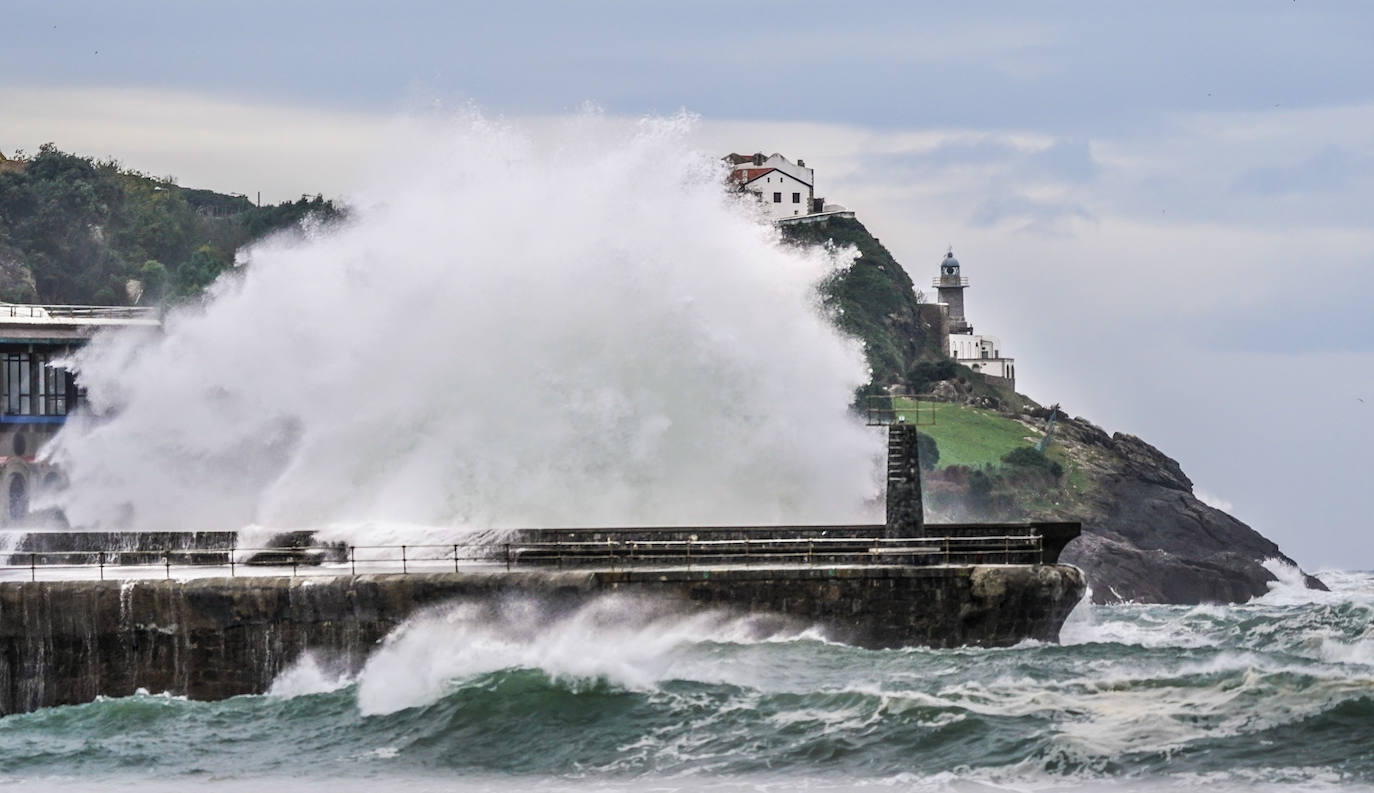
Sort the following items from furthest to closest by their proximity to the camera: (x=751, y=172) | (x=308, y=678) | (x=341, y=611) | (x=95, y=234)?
1. (x=751, y=172)
2. (x=95, y=234)
3. (x=341, y=611)
4. (x=308, y=678)

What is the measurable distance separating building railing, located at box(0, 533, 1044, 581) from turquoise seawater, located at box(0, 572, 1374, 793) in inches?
54.9

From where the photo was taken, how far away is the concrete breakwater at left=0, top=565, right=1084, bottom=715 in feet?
92.0

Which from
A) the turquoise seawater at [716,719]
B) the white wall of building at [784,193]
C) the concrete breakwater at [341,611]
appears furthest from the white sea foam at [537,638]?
the white wall of building at [784,193]

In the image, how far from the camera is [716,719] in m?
24.9

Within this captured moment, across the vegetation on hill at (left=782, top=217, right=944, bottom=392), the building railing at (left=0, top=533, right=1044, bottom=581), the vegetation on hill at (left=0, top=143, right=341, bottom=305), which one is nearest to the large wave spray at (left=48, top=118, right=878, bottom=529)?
the building railing at (left=0, top=533, right=1044, bottom=581)

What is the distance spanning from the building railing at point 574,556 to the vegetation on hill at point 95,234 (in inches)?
2459

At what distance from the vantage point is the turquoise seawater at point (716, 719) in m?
22.4

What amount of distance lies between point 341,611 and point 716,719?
6.26 metres

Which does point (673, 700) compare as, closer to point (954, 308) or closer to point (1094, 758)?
point (1094, 758)

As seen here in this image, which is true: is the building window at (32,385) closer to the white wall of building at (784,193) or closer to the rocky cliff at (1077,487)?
the rocky cliff at (1077,487)

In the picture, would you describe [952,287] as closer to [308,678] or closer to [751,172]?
[751,172]

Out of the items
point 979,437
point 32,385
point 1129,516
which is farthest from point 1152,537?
point 32,385

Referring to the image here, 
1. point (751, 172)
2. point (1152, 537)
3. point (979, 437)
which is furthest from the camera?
point (751, 172)

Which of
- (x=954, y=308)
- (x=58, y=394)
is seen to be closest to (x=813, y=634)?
(x=58, y=394)
